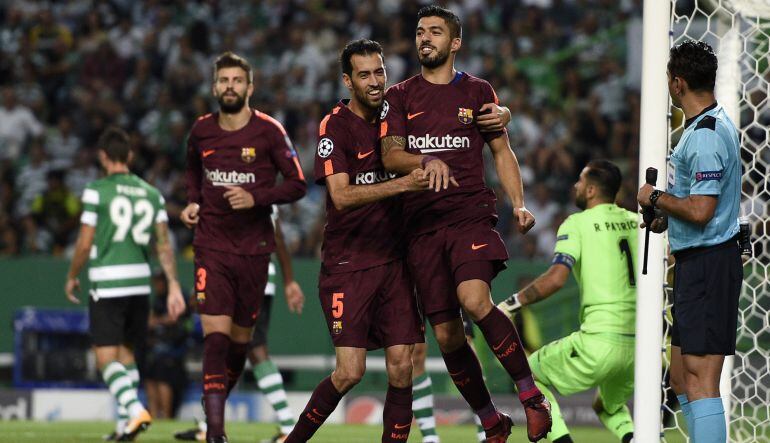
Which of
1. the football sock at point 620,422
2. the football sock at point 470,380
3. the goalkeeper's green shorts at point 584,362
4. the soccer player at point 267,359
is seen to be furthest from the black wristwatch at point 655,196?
the soccer player at point 267,359

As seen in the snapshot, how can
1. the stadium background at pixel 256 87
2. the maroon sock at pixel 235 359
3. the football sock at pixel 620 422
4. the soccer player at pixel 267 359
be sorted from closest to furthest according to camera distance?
the football sock at pixel 620 422 → the maroon sock at pixel 235 359 → the soccer player at pixel 267 359 → the stadium background at pixel 256 87

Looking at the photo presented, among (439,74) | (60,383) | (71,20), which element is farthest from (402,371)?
(71,20)

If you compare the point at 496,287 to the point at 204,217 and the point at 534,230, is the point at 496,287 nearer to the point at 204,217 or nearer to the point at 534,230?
the point at 534,230

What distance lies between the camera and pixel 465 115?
22.2 feet

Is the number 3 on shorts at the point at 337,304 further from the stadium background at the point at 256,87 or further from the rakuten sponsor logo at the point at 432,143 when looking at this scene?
the stadium background at the point at 256,87

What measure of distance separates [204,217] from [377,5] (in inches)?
419

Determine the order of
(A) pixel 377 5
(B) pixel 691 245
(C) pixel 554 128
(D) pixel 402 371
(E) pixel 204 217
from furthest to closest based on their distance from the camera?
1. (A) pixel 377 5
2. (C) pixel 554 128
3. (E) pixel 204 217
4. (D) pixel 402 371
5. (B) pixel 691 245

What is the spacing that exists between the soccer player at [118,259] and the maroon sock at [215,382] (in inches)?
57.7

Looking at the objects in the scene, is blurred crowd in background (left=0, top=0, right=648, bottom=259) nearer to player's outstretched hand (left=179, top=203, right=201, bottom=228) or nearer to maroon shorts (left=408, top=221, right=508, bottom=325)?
player's outstretched hand (left=179, top=203, right=201, bottom=228)

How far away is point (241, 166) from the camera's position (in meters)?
8.44

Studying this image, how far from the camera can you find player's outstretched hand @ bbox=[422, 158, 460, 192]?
6121 millimetres

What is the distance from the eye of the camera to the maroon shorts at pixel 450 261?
662 cm

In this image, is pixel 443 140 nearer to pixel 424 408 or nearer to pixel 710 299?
pixel 710 299

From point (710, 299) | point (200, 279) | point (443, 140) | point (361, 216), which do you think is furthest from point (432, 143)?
point (200, 279)
